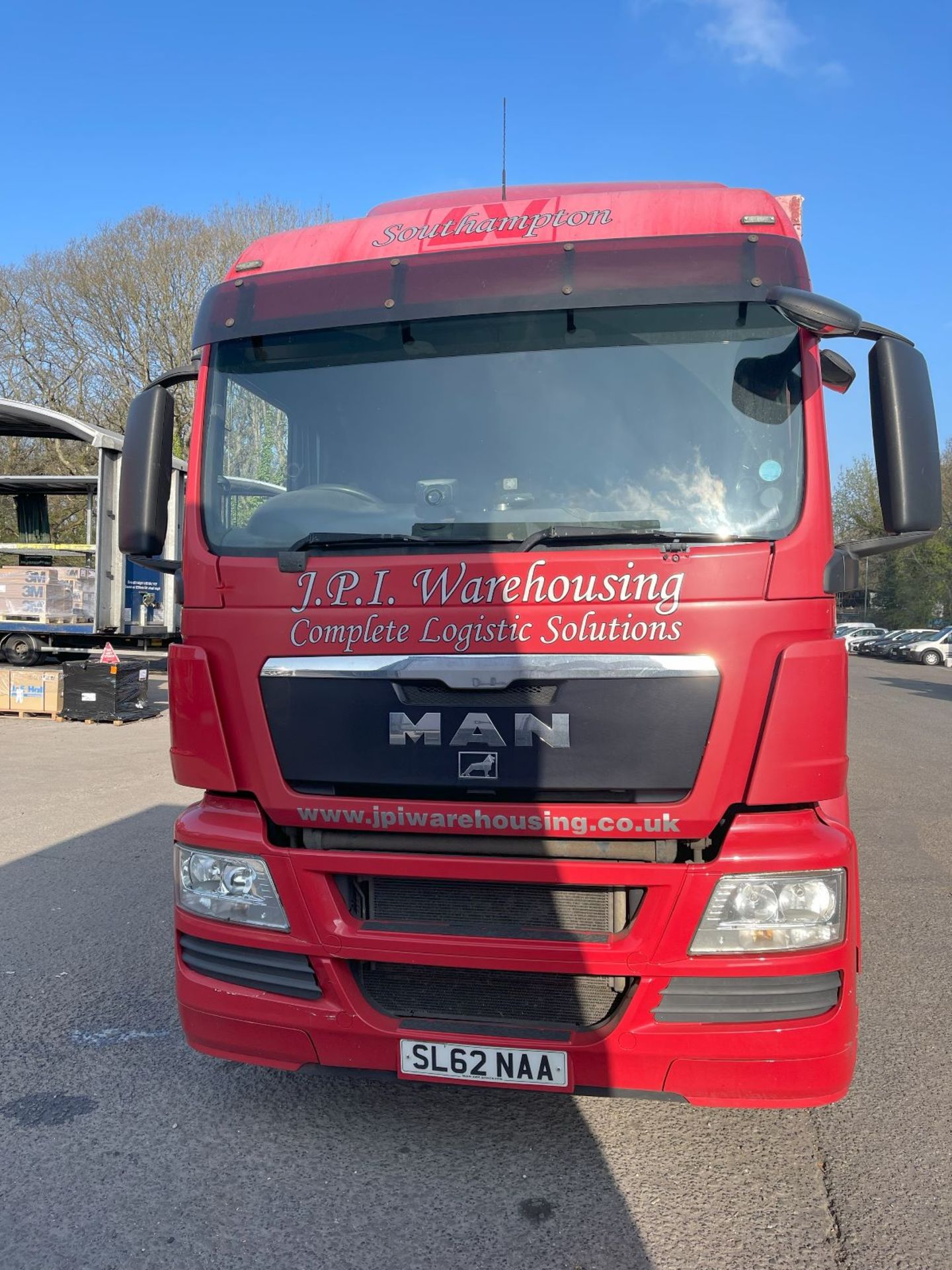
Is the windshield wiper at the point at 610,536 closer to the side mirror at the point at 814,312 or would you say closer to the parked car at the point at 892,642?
the side mirror at the point at 814,312

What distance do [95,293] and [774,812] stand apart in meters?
30.5

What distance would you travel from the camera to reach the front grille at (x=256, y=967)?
285cm

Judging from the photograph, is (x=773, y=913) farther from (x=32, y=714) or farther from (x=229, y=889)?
(x=32, y=714)

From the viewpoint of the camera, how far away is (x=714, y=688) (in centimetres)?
264

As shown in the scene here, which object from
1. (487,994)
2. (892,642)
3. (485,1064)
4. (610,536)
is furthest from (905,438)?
(892,642)

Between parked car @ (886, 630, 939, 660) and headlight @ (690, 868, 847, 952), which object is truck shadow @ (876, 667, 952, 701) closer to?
parked car @ (886, 630, 939, 660)

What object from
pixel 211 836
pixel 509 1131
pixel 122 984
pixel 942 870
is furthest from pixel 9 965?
pixel 942 870

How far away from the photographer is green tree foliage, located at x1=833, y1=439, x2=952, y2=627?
44.4 meters

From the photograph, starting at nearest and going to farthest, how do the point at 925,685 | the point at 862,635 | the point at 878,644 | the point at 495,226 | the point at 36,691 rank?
the point at 495,226, the point at 36,691, the point at 925,685, the point at 878,644, the point at 862,635

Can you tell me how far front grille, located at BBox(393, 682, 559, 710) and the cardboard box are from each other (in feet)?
43.3

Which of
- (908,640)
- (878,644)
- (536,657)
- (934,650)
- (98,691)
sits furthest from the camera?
(878,644)

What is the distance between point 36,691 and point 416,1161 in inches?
527

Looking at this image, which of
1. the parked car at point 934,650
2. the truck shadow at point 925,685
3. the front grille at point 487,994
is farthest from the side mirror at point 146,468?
the parked car at point 934,650

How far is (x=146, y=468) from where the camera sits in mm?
3340
